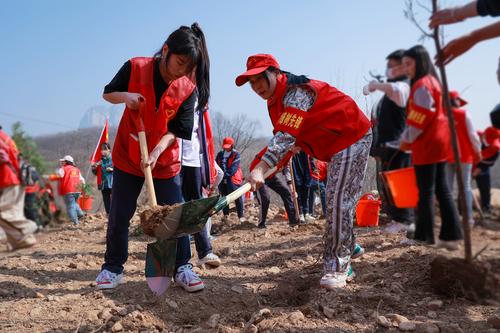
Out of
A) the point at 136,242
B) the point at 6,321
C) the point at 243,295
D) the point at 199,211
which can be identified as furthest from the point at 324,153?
the point at 136,242

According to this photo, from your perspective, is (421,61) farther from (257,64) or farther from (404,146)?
(257,64)

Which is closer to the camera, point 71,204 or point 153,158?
point 71,204

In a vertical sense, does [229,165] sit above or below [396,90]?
below

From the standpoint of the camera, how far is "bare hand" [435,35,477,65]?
2160mm

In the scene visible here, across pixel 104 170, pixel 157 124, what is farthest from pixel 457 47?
pixel 104 170

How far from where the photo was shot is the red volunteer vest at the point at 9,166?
1782 mm

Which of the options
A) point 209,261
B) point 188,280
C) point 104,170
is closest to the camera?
point 188,280

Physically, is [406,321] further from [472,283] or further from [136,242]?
[136,242]

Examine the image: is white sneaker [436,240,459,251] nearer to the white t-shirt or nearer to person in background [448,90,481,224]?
person in background [448,90,481,224]

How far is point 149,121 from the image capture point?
3359 mm

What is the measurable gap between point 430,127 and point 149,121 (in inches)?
78.1

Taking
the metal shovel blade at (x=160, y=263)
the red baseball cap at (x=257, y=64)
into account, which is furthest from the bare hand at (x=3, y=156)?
the red baseball cap at (x=257, y=64)

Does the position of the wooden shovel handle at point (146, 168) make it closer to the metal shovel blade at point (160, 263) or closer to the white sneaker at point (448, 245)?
the metal shovel blade at point (160, 263)

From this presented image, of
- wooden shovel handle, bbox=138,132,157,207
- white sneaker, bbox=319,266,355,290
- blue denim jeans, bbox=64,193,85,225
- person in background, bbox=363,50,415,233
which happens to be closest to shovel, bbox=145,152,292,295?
wooden shovel handle, bbox=138,132,157,207
